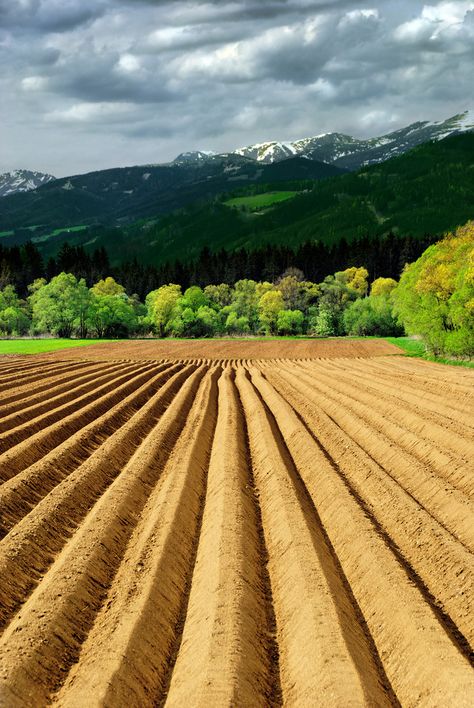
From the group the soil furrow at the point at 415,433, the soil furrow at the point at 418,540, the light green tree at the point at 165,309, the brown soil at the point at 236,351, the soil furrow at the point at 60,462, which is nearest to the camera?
the soil furrow at the point at 418,540

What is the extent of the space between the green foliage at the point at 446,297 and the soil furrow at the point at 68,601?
3392 cm

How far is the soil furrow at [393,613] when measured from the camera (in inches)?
256

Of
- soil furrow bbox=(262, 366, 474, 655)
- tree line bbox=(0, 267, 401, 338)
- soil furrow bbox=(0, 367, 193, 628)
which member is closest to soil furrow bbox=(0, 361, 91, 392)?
soil furrow bbox=(0, 367, 193, 628)

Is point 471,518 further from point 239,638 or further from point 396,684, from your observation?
point 239,638

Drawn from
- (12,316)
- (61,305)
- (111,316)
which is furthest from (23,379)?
(12,316)

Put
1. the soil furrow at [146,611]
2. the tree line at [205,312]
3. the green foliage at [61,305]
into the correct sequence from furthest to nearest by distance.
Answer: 1. the tree line at [205,312]
2. the green foliage at [61,305]
3. the soil furrow at [146,611]

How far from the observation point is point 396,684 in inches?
264

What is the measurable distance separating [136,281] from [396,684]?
132 metres

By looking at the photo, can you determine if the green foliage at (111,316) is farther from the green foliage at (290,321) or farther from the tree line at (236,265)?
the tree line at (236,265)

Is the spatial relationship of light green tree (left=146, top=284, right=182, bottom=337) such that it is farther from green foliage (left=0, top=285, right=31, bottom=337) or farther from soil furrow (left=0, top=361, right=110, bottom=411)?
soil furrow (left=0, top=361, right=110, bottom=411)

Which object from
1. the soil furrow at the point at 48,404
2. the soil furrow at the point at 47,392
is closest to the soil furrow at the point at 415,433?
the soil furrow at the point at 48,404

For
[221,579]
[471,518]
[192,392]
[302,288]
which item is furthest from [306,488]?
[302,288]

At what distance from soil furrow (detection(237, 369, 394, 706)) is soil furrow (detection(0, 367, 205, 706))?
2.69 metres

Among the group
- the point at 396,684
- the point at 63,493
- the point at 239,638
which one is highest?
the point at 63,493
